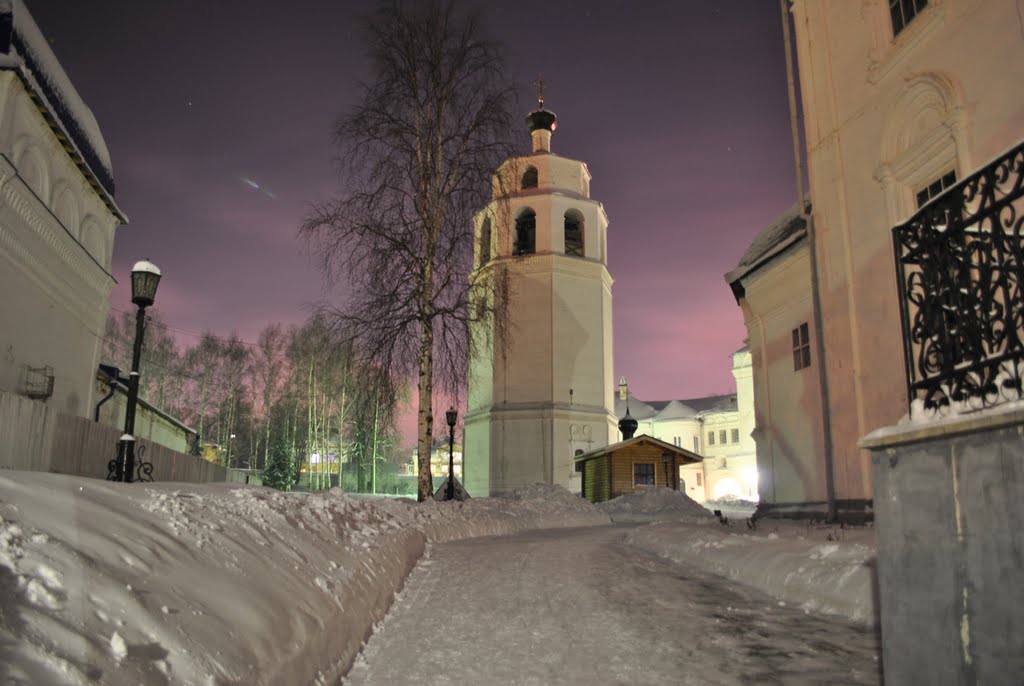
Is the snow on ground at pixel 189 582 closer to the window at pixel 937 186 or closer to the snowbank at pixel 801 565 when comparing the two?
the snowbank at pixel 801 565

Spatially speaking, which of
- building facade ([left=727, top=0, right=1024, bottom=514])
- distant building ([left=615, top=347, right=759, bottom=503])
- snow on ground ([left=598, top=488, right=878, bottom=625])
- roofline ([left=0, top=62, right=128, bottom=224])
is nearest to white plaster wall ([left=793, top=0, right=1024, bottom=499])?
building facade ([left=727, top=0, right=1024, bottom=514])

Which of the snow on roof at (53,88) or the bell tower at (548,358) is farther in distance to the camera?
the bell tower at (548,358)

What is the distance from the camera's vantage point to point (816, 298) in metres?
12.6

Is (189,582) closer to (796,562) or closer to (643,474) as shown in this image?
(796,562)

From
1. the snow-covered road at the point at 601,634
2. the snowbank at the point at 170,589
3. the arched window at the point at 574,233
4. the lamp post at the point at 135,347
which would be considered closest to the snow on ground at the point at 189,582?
the snowbank at the point at 170,589

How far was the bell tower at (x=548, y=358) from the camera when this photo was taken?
34.6 metres

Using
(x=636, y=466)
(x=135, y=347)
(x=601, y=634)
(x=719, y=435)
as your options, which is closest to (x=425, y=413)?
(x=135, y=347)

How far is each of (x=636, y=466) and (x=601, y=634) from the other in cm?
2446

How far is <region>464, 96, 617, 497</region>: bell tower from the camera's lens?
3459cm

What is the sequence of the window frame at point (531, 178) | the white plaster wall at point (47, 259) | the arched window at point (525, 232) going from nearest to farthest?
the white plaster wall at point (47, 259) < the arched window at point (525, 232) < the window frame at point (531, 178)

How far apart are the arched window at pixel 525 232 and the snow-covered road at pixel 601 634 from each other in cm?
3009

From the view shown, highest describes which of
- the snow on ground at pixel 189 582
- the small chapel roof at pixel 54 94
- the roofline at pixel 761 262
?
the small chapel roof at pixel 54 94

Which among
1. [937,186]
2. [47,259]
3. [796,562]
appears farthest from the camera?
[47,259]

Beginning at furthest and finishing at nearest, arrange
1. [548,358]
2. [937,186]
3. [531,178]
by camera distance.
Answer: [531,178], [548,358], [937,186]
